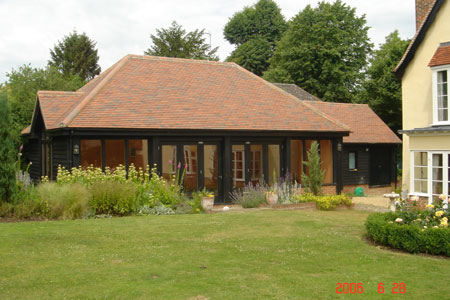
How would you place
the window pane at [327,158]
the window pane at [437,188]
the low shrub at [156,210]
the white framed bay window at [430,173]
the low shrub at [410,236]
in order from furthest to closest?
the window pane at [327,158], the window pane at [437,188], the white framed bay window at [430,173], the low shrub at [156,210], the low shrub at [410,236]

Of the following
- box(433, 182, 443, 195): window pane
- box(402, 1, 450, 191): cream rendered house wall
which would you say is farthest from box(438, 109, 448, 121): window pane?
box(433, 182, 443, 195): window pane

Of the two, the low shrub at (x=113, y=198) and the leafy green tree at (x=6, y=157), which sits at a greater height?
the leafy green tree at (x=6, y=157)

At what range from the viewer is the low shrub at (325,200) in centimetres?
1677

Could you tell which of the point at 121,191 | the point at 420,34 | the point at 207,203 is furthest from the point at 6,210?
the point at 420,34

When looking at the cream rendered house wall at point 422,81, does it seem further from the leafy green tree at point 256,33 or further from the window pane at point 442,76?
the leafy green tree at point 256,33

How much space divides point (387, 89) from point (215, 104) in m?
18.0

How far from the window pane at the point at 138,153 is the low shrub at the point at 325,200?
589 cm

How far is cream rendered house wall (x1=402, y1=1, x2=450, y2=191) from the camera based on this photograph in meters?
17.2

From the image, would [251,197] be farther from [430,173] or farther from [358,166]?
[358,166]

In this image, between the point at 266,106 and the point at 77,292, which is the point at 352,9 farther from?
the point at 77,292

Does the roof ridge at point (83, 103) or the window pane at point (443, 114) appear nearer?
the roof ridge at point (83, 103)

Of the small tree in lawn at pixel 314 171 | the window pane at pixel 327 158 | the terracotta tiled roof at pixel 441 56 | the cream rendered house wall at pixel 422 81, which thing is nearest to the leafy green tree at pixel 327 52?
the window pane at pixel 327 158

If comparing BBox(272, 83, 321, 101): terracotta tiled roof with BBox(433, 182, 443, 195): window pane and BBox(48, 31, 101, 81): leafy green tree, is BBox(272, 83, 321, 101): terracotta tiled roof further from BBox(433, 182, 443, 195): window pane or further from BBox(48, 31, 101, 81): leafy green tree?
BBox(48, 31, 101, 81): leafy green tree

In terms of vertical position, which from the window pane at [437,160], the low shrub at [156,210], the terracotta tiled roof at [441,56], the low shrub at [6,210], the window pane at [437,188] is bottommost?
the low shrub at [156,210]
